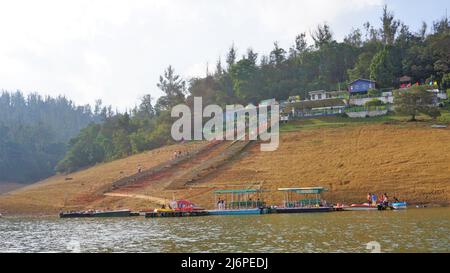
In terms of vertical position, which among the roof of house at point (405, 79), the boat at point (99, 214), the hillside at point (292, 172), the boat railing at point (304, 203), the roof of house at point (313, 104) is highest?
the roof of house at point (405, 79)

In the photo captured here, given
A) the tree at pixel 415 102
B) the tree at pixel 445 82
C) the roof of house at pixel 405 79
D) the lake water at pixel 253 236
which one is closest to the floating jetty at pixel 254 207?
the lake water at pixel 253 236

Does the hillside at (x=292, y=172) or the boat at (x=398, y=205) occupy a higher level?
the hillside at (x=292, y=172)

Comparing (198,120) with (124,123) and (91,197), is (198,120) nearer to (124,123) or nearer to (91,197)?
(124,123)

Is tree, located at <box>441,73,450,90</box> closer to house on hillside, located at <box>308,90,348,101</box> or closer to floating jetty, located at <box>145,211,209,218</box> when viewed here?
house on hillside, located at <box>308,90,348,101</box>

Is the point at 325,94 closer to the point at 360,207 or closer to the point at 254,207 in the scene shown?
the point at 254,207

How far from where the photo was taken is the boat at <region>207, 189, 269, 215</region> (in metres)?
45.6

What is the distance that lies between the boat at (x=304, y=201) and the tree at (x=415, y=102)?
28650 millimetres

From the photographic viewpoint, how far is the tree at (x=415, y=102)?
72.2m

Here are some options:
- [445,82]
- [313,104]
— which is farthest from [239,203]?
[445,82]

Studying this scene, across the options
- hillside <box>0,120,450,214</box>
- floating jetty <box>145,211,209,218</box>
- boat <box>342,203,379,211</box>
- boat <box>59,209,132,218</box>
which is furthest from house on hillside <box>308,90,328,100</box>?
boat <box>59,209,132,218</box>

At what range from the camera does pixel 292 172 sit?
191 feet

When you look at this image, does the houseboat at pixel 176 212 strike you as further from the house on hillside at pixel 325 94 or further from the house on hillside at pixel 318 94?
the house on hillside at pixel 325 94

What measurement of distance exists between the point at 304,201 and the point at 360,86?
49.6 meters
